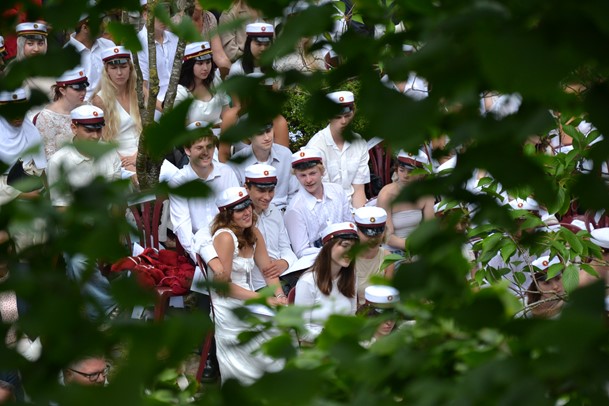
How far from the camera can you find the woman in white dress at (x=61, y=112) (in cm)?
822

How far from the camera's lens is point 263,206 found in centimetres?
812

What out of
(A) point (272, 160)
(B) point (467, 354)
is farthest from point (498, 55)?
(A) point (272, 160)

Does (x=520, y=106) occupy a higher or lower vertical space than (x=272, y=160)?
higher

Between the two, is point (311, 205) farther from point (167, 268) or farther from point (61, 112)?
point (61, 112)

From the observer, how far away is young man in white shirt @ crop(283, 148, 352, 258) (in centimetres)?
830

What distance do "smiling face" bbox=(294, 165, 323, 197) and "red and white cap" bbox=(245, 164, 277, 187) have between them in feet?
1.35

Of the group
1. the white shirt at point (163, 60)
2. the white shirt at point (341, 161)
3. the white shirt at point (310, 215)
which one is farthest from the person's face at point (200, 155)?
the white shirt at point (163, 60)

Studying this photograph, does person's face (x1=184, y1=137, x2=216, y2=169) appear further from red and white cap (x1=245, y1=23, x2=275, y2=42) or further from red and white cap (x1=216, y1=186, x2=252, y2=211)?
red and white cap (x1=245, y1=23, x2=275, y2=42)

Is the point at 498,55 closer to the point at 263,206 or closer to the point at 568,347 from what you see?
the point at 568,347

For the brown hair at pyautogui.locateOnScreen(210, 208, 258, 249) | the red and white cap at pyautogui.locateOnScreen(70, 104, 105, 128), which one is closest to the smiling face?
the brown hair at pyautogui.locateOnScreen(210, 208, 258, 249)

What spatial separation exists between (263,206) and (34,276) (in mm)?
6623

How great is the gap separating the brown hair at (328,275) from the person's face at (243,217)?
0.62 m

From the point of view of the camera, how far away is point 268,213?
8148mm

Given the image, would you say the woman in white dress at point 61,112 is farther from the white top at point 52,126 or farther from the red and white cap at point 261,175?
the red and white cap at point 261,175
